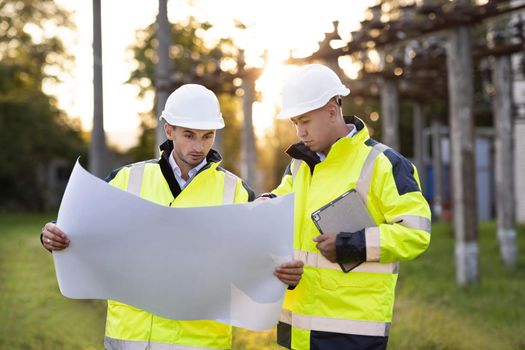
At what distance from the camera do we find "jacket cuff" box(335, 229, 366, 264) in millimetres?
3230

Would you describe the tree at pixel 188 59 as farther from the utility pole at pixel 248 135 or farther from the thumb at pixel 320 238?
the thumb at pixel 320 238

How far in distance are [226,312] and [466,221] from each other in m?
7.42

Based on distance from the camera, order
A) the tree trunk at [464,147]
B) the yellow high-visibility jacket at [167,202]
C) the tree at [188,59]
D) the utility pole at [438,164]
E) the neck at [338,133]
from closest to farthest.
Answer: the yellow high-visibility jacket at [167,202]
the neck at [338,133]
the tree trunk at [464,147]
the tree at [188,59]
the utility pole at [438,164]

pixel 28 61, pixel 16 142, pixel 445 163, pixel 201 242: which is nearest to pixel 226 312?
pixel 201 242

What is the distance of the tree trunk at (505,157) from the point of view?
12.9 meters

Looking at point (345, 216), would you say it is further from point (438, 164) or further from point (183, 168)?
point (438, 164)

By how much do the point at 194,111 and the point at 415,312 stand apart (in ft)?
17.2

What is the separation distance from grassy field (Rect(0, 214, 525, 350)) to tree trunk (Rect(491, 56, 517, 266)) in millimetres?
372

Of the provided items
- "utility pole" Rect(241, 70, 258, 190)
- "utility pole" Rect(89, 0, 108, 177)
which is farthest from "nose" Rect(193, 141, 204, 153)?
"utility pole" Rect(241, 70, 258, 190)

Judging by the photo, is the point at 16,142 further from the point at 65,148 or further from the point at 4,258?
the point at 4,258

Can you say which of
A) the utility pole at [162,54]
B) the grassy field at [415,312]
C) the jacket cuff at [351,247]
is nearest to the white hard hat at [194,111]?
the jacket cuff at [351,247]

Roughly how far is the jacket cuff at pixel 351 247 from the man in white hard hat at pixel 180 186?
248 mm

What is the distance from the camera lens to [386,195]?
3.29 m

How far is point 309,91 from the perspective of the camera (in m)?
3.40
